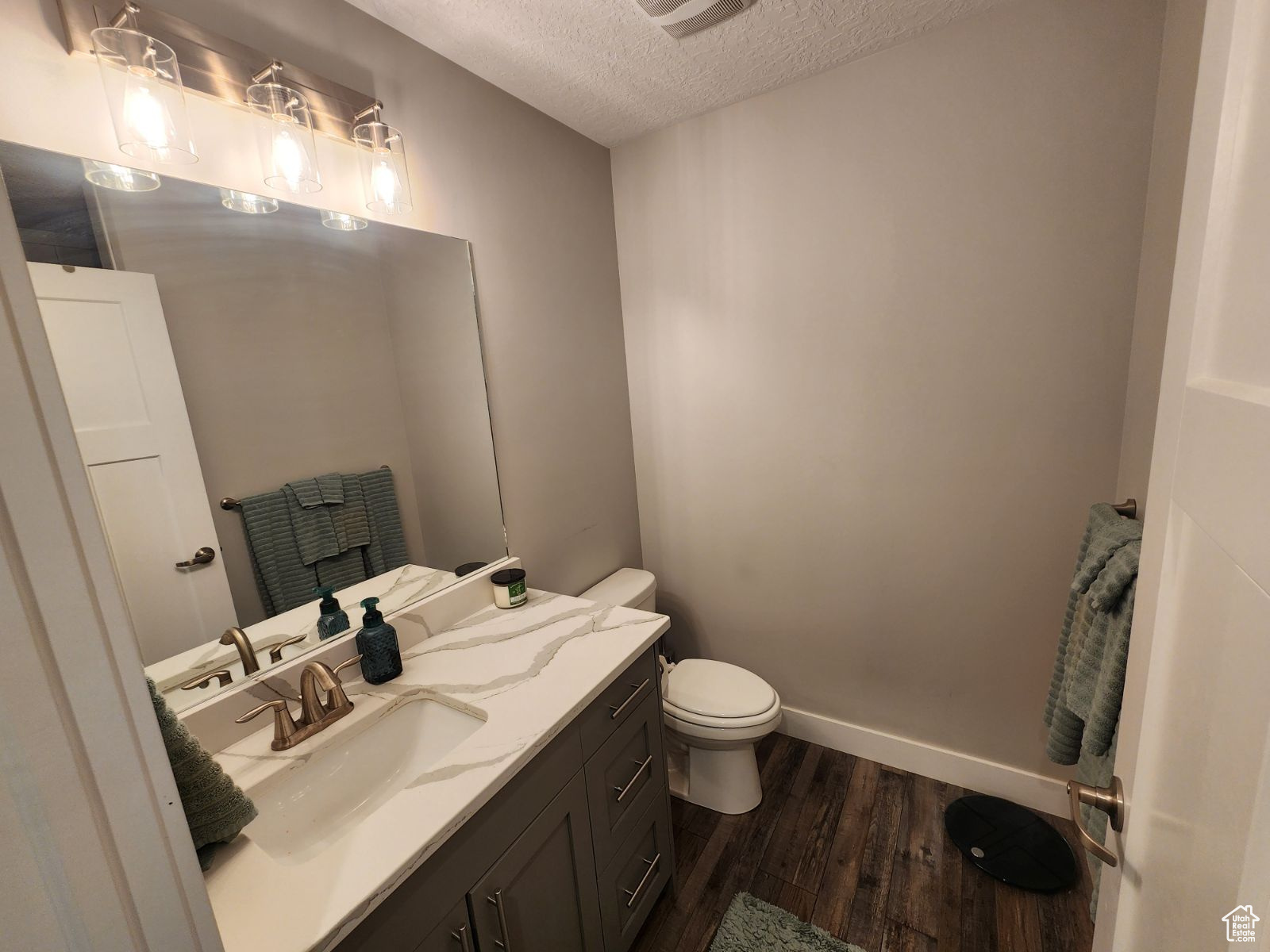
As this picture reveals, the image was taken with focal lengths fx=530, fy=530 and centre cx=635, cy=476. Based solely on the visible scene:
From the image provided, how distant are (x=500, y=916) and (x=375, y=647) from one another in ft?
2.01

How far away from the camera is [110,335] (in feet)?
3.09

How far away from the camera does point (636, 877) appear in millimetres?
1398

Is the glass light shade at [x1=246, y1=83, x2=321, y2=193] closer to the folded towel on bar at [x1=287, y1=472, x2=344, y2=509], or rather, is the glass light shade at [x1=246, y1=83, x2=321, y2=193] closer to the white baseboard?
the folded towel on bar at [x1=287, y1=472, x2=344, y2=509]

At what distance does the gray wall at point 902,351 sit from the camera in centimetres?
144

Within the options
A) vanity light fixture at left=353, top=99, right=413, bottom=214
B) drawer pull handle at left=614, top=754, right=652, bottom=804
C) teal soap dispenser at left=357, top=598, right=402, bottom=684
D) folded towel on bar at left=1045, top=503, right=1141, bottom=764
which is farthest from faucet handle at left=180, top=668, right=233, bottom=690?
folded towel on bar at left=1045, top=503, right=1141, bottom=764

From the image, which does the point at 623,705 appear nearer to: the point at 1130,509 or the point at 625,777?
the point at 625,777

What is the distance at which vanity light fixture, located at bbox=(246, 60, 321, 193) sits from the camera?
1.10 m

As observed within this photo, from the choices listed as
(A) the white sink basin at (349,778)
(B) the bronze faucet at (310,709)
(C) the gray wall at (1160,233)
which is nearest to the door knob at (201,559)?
(B) the bronze faucet at (310,709)

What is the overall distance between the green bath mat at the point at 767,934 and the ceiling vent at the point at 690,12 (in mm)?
2397

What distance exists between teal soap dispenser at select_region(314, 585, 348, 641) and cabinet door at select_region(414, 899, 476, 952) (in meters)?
0.67

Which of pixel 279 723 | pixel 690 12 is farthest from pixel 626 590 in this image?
pixel 690 12

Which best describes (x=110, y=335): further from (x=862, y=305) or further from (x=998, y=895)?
(x=998, y=895)

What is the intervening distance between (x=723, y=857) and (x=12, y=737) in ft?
6.08

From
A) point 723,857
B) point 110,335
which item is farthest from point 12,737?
point 723,857
